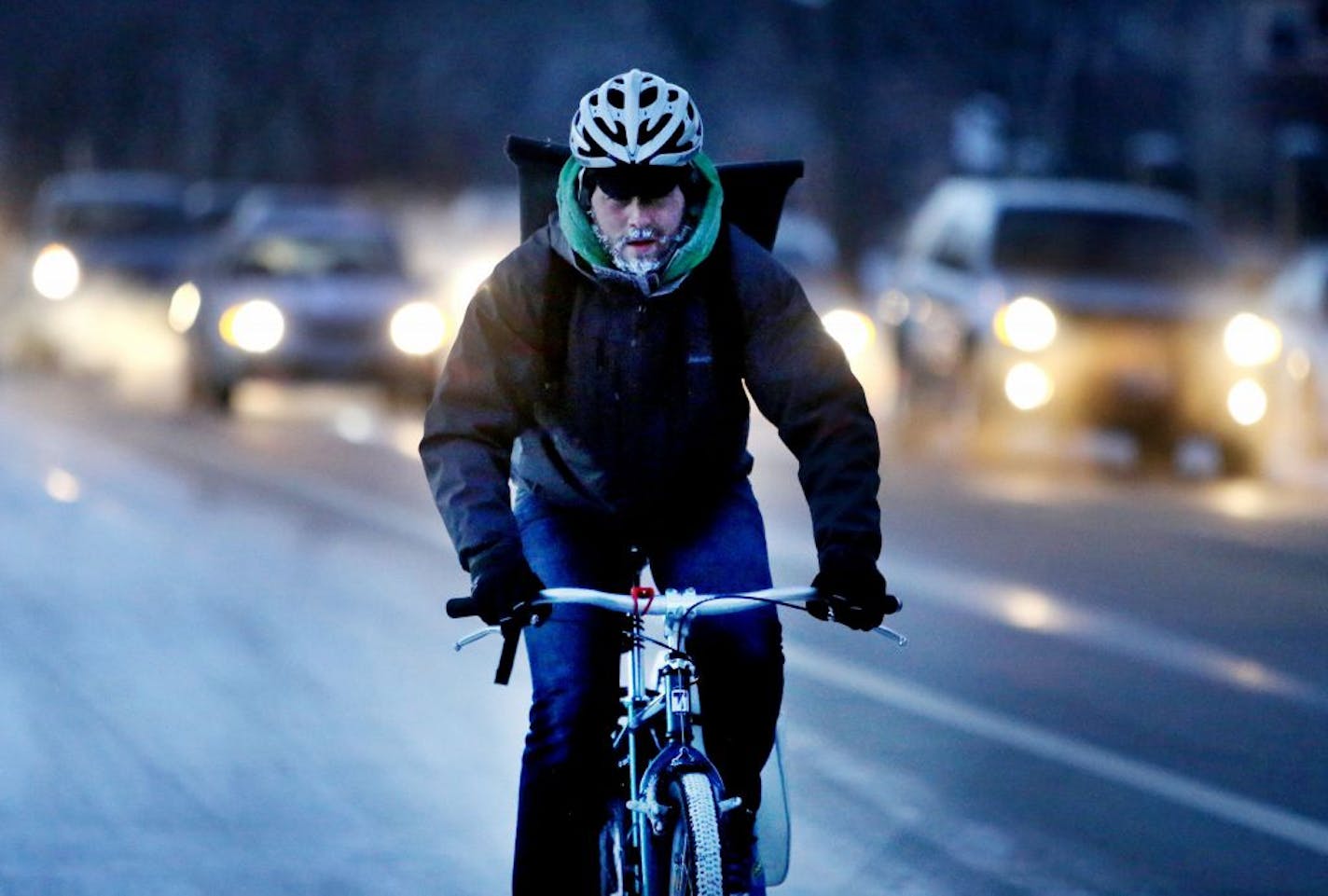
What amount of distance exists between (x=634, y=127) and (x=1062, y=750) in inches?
161

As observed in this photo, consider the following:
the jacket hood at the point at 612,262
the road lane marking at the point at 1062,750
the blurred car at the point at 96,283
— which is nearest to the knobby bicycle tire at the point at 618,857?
the jacket hood at the point at 612,262

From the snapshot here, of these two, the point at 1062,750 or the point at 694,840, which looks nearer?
the point at 694,840

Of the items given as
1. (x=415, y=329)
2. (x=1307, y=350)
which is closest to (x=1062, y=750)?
(x=415, y=329)

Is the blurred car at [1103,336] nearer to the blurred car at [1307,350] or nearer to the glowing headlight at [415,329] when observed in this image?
the blurred car at [1307,350]

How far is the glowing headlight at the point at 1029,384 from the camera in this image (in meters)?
19.3

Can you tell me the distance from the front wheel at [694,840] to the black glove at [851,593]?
0.34m

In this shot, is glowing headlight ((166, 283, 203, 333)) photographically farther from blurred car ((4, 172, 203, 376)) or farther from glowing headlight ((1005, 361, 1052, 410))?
glowing headlight ((1005, 361, 1052, 410))

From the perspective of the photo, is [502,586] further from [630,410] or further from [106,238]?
[106,238]

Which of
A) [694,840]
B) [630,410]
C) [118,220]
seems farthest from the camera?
[118,220]

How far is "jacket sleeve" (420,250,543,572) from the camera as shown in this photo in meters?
5.29

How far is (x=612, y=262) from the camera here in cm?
530

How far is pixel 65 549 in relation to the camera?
13.9 m

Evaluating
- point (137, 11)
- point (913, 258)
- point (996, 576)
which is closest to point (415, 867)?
point (996, 576)

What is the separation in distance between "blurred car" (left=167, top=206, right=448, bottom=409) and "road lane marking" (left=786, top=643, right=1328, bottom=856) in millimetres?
12740
